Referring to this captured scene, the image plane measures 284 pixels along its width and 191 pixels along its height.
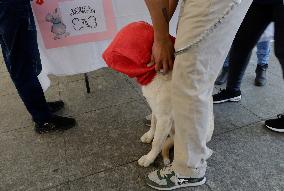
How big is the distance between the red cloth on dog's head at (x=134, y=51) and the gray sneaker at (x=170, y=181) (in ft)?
1.80

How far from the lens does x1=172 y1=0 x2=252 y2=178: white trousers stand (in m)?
1.04

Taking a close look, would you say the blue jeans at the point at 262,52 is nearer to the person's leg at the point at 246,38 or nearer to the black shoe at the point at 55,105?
the person's leg at the point at 246,38

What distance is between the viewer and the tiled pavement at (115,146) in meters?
1.61

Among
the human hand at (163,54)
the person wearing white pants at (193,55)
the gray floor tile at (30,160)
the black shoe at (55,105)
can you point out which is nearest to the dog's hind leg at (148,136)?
the person wearing white pants at (193,55)

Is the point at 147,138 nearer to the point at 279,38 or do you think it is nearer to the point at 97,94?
the point at 97,94

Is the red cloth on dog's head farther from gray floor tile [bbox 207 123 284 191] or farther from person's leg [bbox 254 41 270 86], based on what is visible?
person's leg [bbox 254 41 270 86]

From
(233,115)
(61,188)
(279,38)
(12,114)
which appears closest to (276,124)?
(233,115)

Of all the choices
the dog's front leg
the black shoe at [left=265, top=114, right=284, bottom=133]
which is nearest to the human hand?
the dog's front leg

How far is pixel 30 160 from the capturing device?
1828 millimetres

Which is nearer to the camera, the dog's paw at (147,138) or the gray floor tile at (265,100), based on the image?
the dog's paw at (147,138)

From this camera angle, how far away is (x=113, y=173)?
1.67 meters

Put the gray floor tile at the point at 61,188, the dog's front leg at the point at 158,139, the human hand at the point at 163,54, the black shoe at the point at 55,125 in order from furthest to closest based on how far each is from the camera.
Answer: the black shoe at the point at 55,125
the gray floor tile at the point at 61,188
the dog's front leg at the point at 158,139
the human hand at the point at 163,54

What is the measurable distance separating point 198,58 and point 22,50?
1.18 m

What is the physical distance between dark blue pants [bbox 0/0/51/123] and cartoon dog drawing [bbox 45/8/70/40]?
0.18 metres
